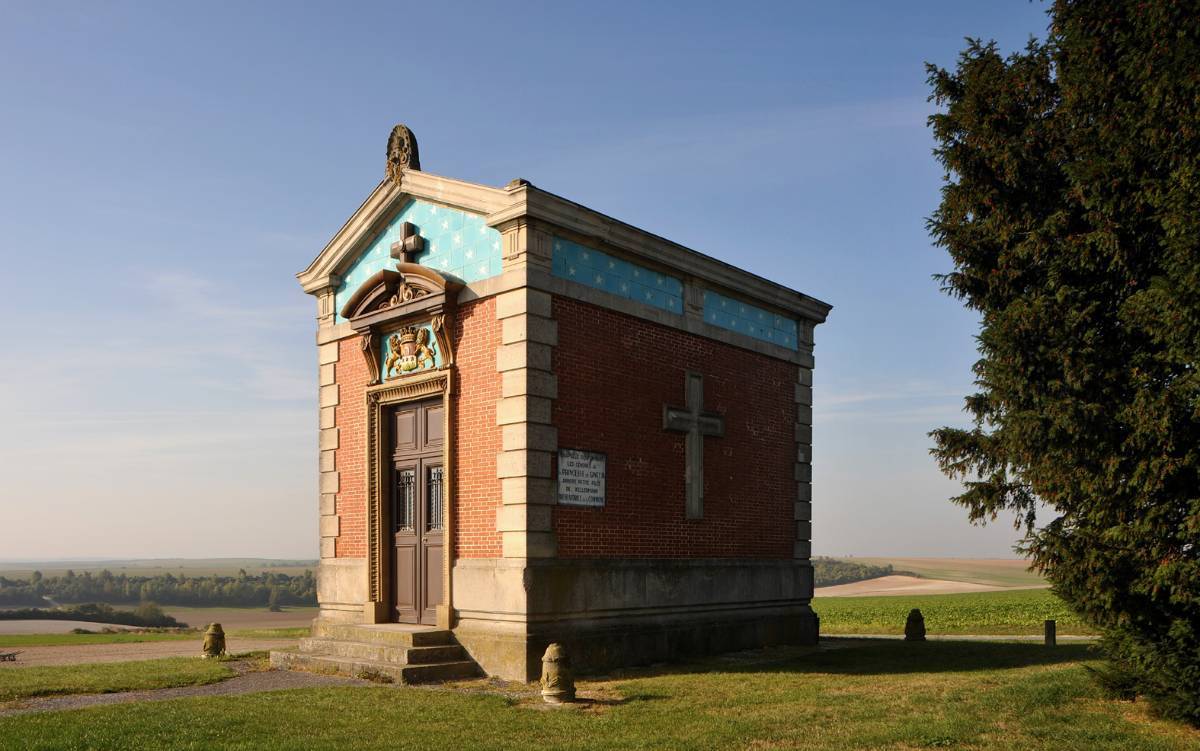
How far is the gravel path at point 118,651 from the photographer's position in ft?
59.6

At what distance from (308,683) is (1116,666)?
A: 10205 millimetres

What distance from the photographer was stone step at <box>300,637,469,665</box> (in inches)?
550

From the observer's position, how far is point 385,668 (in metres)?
13.9

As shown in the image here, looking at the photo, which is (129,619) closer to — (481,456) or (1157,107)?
(481,456)

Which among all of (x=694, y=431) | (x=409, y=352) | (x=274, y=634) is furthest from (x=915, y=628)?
(x=274, y=634)

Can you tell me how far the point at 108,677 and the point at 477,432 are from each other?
622cm

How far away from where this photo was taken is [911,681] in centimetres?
1369

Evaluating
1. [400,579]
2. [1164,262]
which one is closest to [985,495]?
[1164,262]

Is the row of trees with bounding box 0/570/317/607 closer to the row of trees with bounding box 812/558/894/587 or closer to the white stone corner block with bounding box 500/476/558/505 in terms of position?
the row of trees with bounding box 812/558/894/587

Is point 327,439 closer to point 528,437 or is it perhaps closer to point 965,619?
point 528,437

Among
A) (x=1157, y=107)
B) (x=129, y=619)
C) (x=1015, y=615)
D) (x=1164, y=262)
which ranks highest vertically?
(x=1157, y=107)

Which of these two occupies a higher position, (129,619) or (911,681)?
(911,681)

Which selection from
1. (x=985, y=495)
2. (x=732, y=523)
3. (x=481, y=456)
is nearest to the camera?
(x=985, y=495)

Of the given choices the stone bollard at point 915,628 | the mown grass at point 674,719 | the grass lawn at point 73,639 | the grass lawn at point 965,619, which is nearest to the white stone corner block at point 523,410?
the mown grass at point 674,719
